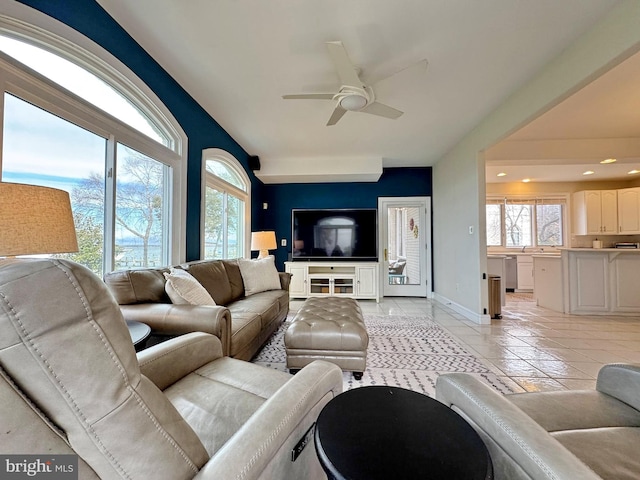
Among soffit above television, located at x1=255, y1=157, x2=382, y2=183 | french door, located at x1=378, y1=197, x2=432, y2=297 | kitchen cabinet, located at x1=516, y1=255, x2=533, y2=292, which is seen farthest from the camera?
kitchen cabinet, located at x1=516, y1=255, x2=533, y2=292

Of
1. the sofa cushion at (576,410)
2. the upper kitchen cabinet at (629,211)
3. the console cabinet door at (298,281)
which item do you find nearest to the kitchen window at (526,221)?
Result: the upper kitchen cabinet at (629,211)

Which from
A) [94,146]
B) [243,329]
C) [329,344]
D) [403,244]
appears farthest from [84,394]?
[403,244]

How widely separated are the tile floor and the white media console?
58 cm

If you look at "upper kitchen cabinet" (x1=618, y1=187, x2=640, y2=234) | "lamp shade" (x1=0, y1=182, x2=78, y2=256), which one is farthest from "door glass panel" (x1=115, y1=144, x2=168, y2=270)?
"upper kitchen cabinet" (x1=618, y1=187, x2=640, y2=234)

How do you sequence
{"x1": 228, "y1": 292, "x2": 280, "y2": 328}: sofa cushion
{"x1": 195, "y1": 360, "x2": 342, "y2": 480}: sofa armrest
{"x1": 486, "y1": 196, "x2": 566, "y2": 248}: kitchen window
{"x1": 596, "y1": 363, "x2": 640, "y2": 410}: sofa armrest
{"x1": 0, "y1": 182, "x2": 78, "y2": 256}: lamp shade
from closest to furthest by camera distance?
{"x1": 195, "y1": 360, "x2": 342, "y2": 480}: sofa armrest → {"x1": 0, "y1": 182, "x2": 78, "y2": 256}: lamp shade → {"x1": 596, "y1": 363, "x2": 640, "y2": 410}: sofa armrest → {"x1": 228, "y1": 292, "x2": 280, "y2": 328}: sofa cushion → {"x1": 486, "y1": 196, "x2": 566, "y2": 248}: kitchen window

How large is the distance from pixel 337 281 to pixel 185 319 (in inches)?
139

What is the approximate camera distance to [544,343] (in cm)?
286

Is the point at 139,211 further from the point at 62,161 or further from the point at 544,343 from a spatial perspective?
the point at 544,343

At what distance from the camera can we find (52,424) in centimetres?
45

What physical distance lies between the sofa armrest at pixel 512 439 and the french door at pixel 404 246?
179 inches

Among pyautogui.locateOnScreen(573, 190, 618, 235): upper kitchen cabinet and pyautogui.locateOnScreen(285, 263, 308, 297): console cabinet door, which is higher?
pyautogui.locateOnScreen(573, 190, 618, 235): upper kitchen cabinet

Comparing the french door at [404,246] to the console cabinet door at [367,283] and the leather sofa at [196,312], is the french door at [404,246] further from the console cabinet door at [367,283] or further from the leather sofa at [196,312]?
the leather sofa at [196,312]

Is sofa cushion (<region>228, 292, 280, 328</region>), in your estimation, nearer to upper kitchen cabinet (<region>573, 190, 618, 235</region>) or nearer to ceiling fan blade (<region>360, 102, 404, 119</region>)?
ceiling fan blade (<region>360, 102, 404, 119</region>)

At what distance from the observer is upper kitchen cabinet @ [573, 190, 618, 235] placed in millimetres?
5492
